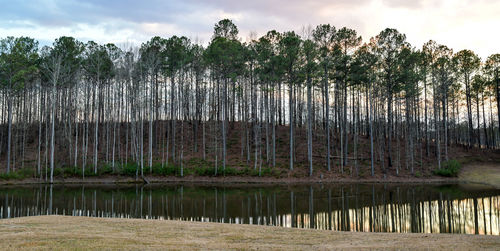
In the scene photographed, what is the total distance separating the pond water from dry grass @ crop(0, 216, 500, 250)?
353cm

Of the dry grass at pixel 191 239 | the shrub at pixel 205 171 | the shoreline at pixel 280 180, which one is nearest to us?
the dry grass at pixel 191 239

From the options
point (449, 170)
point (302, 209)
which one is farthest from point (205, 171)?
point (449, 170)

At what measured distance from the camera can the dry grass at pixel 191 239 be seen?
810cm

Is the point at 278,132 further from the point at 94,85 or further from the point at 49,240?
the point at 49,240

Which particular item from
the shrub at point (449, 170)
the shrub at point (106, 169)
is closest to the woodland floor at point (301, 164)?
the shrub at point (106, 169)

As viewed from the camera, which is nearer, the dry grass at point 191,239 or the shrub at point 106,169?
the dry grass at point 191,239

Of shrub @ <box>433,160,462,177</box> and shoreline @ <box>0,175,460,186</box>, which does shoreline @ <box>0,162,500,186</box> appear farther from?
shrub @ <box>433,160,462,177</box>

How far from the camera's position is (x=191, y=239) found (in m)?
9.20

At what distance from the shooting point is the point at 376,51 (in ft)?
136

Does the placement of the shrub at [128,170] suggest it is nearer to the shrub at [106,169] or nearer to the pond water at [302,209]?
the shrub at [106,169]

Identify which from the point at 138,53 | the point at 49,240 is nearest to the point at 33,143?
the point at 138,53

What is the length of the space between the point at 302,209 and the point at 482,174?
3124 centimetres

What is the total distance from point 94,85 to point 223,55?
65.9ft

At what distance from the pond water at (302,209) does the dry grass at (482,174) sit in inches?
479
